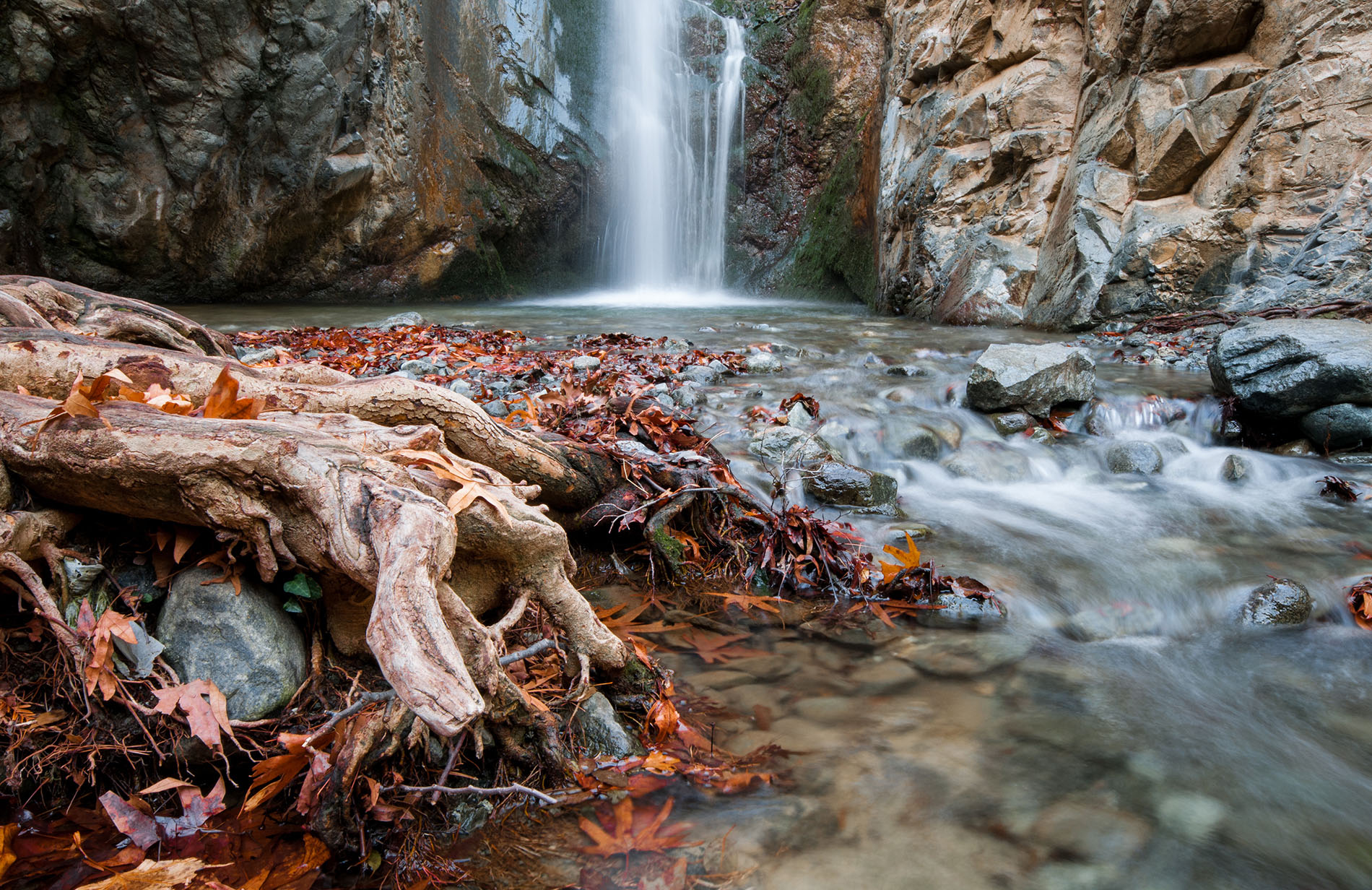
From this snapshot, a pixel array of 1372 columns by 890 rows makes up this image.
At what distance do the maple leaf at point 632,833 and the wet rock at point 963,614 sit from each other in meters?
1.46

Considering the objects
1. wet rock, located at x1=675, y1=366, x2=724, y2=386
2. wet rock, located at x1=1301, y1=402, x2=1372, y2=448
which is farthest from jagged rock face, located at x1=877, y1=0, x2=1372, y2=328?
wet rock, located at x1=675, y1=366, x2=724, y2=386

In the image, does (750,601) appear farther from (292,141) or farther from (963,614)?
(292,141)

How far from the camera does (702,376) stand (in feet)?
19.9

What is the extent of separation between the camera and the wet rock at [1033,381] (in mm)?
5387

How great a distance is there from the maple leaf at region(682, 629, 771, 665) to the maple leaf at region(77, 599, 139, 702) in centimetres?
158

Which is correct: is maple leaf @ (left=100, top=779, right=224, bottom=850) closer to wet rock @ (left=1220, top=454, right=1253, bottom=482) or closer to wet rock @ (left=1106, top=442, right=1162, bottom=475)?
wet rock @ (left=1106, top=442, right=1162, bottom=475)

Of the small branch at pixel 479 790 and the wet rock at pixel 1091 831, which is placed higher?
the small branch at pixel 479 790

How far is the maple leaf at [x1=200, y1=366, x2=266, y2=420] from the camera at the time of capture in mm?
2084

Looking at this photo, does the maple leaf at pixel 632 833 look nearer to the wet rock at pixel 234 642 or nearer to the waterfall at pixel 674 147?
the wet rock at pixel 234 642

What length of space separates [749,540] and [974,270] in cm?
879

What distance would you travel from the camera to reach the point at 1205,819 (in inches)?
74.2

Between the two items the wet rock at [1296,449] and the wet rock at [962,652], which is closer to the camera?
the wet rock at [962,652]

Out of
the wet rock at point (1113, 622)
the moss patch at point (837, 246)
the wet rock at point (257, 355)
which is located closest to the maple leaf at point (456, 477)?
the wet rock at point (1113, 622)

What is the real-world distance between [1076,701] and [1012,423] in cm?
325
